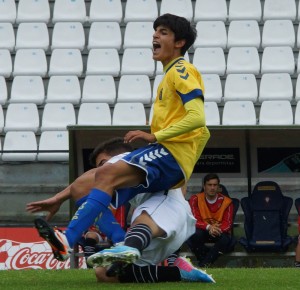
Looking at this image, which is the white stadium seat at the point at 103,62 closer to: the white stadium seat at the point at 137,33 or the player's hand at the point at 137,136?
the white stadium seat at the point at 137,33

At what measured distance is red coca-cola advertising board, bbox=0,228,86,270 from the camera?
1188 cm

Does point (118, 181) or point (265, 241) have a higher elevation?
point (118, 181)

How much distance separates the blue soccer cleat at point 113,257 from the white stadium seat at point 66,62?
398 inches

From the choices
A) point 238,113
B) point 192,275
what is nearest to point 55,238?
point 192,275

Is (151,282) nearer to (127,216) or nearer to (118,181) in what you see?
(118,181)

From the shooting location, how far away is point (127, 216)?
12.7 m

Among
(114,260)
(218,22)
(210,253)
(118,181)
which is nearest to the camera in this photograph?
(114,260)

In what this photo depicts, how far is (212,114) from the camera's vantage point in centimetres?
1441

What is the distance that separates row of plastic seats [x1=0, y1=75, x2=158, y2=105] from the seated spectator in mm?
2698

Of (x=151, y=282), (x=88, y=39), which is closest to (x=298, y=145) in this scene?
(x=88, y=39)

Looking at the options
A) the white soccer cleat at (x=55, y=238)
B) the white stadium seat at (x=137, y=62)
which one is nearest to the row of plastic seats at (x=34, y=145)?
the white stadium seat at (x=137, y=62)

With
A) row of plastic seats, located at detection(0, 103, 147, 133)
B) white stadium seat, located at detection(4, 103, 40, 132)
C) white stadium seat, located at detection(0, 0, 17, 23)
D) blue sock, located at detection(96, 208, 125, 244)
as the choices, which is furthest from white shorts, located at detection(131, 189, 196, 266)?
white stadium seat, located at detection(0, 0, 17, 23)

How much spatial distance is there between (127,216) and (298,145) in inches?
103

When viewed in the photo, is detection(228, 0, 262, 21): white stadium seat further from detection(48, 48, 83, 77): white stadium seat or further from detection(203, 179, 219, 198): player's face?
detection(203, 179, 219, 198): player's face
